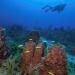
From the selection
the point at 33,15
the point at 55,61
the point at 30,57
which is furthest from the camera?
the point at 33,15

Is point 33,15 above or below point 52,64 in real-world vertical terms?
above

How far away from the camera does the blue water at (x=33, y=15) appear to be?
27.2 m

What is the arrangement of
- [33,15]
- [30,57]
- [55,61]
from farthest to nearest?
[33,15]
[30,57]
[55,61]

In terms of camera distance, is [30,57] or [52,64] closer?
[52,64]

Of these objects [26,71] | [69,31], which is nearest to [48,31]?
[69,31]

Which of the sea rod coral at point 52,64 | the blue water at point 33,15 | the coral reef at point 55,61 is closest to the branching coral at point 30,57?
the sea rod coral at point 52,64

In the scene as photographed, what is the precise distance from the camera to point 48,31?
2089 centimetres

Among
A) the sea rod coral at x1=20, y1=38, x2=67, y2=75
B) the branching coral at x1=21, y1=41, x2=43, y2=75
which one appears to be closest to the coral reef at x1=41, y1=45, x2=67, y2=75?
the sea rod coral at x1=20, y1=38, x2=67, y2=75

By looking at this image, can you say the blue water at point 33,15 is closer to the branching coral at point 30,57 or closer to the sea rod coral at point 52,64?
the branching coral at point 30,57

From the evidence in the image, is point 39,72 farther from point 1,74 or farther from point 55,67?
point 1,74

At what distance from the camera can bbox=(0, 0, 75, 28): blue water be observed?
2722 cm

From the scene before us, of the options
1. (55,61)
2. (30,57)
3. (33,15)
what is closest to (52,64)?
(55,61)

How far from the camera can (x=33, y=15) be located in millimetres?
35094

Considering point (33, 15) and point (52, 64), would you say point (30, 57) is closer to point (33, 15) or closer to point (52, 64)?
point (52, 64)
